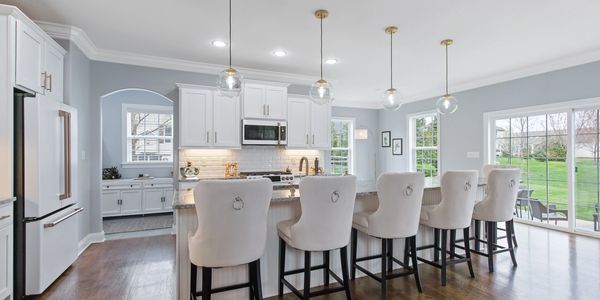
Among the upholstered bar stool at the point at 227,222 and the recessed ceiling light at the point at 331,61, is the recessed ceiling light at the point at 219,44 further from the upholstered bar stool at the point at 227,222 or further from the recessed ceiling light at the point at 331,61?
the upholstered bar stool at the point at 227,222

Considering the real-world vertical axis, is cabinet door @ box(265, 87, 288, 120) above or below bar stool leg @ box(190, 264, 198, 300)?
above

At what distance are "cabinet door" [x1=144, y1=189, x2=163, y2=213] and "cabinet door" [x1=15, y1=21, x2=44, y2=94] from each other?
10.8ft

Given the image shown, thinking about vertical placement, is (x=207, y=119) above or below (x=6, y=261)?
above

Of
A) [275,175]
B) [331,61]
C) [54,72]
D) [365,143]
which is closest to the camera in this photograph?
[54,72]

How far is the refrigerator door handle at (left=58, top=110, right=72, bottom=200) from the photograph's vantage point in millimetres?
3055

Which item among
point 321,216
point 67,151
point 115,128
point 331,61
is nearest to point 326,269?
point 321,216

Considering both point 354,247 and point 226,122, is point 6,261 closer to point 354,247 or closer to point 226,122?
point 354,247

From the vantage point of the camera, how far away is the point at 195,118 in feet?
15.1

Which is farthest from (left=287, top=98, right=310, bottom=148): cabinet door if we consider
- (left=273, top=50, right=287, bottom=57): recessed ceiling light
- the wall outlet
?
the wall outlet

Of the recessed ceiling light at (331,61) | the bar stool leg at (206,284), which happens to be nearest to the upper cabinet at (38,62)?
the bar stool leg at (206,284)

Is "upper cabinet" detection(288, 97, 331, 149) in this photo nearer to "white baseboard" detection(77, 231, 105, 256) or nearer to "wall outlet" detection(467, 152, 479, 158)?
"wall outlet" detection(467, 152, 479, 158)

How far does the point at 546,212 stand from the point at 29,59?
6989mm

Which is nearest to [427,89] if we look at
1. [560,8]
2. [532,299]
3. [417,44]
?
[417,44]

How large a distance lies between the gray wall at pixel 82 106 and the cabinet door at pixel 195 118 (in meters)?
1.19
